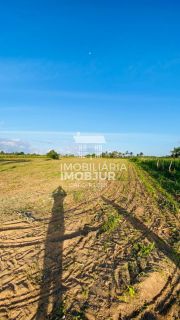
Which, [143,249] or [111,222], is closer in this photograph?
[143,249]

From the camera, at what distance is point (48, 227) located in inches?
333

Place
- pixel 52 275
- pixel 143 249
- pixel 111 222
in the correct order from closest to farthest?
1. pixel 52 275
2. pixel 143 249
3. pixel 111 222

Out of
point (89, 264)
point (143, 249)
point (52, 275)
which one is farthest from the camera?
point (143, 249)

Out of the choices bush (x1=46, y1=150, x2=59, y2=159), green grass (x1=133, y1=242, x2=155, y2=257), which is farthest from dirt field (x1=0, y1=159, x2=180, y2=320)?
bush (x1=46, y1=150, x2=59, y2=159)

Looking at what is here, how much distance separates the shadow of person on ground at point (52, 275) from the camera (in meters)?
4.35

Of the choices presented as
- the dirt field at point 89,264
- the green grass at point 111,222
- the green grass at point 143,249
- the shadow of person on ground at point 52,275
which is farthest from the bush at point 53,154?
the green grass at point 143,249

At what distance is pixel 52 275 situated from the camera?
5359 mm

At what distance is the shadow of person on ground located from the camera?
4.35 metres

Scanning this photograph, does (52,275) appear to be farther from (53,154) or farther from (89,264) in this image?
(53,154)

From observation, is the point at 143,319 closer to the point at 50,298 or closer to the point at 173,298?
the point at 173,298

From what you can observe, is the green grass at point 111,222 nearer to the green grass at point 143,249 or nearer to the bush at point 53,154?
the green grass at point 143,249

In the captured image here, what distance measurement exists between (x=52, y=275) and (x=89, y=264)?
0.93m

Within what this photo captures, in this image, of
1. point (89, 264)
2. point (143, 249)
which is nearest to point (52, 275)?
point (89, 264)

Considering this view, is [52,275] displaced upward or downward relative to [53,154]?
downward
